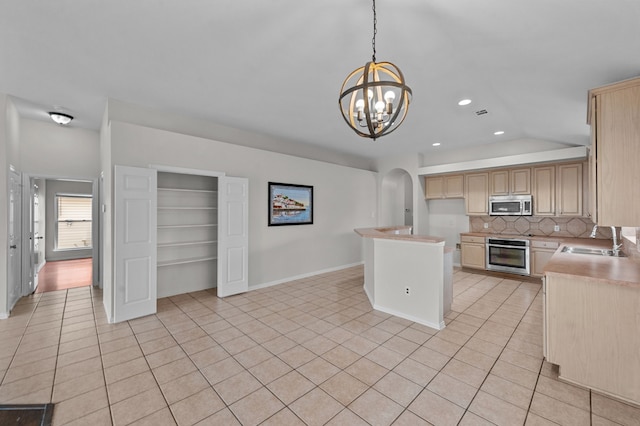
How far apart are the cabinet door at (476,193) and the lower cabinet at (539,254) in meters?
1.09

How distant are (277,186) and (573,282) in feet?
13.7

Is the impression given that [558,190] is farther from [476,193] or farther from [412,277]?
[412,277]

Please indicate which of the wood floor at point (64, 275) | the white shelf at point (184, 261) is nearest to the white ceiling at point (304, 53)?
the white shelf at point (184, 261)

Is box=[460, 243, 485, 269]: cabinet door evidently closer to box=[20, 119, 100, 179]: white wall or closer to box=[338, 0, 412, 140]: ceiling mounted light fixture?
box=[338, 0, 412, 140]: ceiling mounted light fixture

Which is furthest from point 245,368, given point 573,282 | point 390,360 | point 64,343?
point 573,282

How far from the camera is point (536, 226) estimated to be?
5.48 metres

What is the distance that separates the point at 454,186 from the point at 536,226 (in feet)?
5.73

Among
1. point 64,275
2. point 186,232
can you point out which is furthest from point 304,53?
point 64,275

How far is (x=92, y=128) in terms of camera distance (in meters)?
4.75

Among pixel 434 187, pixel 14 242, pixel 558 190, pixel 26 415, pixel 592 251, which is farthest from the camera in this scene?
pixel 434 187

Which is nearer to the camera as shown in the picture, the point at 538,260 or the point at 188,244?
the point at 188,244

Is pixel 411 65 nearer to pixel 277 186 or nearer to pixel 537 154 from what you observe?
pixel 277 186

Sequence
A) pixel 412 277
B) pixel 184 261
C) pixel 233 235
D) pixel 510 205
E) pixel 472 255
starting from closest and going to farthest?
pixel 412 277 < pixel 184 261 < pixel 233 235 < pixel 510 205 < pixel 472 255

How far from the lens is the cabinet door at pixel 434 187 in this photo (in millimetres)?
6402
